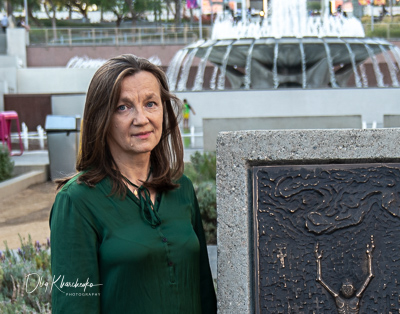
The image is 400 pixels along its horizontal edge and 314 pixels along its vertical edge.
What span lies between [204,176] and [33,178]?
3.58 meters

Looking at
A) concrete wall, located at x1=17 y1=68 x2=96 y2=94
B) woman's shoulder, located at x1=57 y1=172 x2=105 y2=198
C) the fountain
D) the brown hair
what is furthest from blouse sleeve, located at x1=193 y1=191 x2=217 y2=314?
concrete wall, located at x1=17 y1=68 x2=96 y2=94

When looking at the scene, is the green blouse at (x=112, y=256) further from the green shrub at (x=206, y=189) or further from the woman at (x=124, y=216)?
the green shrub at (x=206, y=189)

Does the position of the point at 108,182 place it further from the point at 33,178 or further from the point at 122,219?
the point at 33,178

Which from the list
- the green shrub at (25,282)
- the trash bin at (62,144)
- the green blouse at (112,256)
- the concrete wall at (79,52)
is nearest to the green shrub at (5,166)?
the trash bin at (62,144)

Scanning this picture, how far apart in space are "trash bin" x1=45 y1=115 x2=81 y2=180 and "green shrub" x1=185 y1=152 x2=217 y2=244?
8.63 feet

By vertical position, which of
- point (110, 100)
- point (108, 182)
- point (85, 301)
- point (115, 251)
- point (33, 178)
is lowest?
point (33, 178)

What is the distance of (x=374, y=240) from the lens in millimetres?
2477

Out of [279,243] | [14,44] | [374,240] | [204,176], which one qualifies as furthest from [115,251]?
[14,44]

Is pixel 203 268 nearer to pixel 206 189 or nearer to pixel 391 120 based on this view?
pixel 206 189

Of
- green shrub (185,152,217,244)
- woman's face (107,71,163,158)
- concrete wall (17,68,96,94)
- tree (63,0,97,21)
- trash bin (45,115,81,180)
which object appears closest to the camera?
woman's face (107,71,163,158)

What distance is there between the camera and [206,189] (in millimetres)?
7184

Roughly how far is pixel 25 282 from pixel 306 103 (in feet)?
45.6

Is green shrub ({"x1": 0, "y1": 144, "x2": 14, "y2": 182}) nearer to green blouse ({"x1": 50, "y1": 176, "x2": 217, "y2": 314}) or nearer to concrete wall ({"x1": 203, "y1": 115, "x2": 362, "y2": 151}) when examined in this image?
concrete wall ({"x1": 203, "y1": 115, "x2": 362, "y2": 151})

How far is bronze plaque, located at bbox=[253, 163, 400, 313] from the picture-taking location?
2.47 meters
